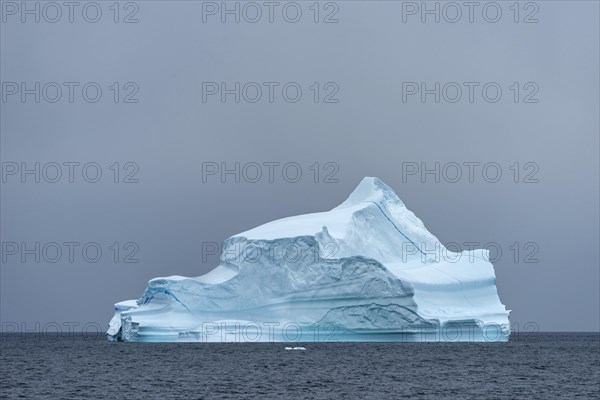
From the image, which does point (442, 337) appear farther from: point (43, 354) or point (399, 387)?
point (43, 354)

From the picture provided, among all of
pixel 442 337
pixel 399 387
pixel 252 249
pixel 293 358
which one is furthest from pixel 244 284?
pixel 399 387

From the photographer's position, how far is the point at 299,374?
101 ft

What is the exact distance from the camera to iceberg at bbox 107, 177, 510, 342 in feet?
117

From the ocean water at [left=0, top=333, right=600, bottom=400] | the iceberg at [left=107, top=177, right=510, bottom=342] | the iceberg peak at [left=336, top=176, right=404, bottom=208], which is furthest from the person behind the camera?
the iceberg peak at [left=336, top=176, right=404, bottom=208]

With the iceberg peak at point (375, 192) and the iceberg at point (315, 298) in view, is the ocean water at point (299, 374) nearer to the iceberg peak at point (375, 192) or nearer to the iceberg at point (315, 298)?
the iceberg at point (315, 298)

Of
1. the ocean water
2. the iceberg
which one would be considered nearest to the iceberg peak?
the iceberg

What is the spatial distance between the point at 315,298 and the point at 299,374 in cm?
565

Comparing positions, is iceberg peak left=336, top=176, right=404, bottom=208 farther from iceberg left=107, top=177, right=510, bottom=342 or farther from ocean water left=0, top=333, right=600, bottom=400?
ocean water left=0, top=333, right=600, bottom=400

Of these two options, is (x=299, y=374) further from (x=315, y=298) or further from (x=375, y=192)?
(x=375, y=192)

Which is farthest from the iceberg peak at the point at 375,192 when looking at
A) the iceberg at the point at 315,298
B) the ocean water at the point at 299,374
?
the ocean water at the point at 299,374

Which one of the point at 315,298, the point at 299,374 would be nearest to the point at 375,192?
the point at 315,298

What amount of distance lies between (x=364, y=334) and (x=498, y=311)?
5482mm

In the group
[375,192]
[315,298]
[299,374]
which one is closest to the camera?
[299,374]

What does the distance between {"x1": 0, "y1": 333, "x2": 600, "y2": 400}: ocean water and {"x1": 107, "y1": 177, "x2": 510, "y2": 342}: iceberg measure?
1.03m
